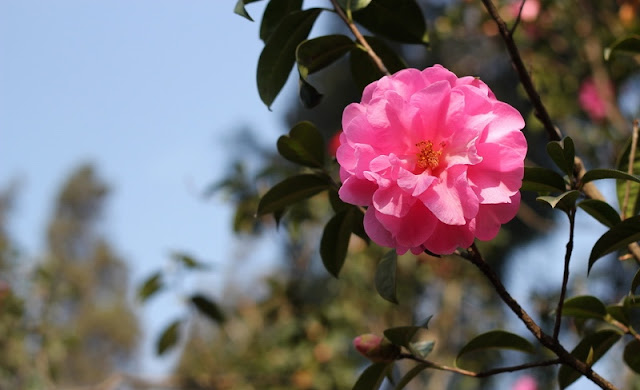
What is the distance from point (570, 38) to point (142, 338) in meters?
14.8

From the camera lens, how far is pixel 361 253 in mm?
2820

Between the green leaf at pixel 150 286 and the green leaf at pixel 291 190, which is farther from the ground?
the green leaf at pixel 291 190

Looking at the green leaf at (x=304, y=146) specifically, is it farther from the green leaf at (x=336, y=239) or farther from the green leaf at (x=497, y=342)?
the green leaf at (x=497, y=342)

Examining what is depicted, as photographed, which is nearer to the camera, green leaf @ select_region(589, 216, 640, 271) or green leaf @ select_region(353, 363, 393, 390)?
green leaf @ select_region(589, 216, 640, 271)

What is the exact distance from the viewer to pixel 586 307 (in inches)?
27.0

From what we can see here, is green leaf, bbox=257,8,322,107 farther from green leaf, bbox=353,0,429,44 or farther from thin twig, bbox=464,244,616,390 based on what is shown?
thin twig, bbox=464,244,616,390

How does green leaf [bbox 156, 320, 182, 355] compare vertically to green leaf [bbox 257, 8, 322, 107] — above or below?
below

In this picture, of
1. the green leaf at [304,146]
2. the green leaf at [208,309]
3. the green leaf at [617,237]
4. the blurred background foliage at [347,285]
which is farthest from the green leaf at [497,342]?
the green leaf at [208,309]

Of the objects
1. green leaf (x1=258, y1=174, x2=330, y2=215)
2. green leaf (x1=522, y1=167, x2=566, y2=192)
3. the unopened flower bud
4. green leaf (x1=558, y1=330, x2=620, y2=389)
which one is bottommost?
green leaf (x1=558, y1=330, x2=620, y2=389)

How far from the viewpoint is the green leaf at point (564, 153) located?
537 millimetres

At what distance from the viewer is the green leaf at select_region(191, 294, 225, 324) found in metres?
1.86

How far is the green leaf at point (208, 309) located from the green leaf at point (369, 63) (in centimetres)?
124

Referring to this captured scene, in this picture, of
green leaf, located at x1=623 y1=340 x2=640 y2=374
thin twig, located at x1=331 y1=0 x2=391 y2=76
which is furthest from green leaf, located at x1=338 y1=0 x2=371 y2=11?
green leaf, located at x1=623 y1=340 x2=640 y2=374

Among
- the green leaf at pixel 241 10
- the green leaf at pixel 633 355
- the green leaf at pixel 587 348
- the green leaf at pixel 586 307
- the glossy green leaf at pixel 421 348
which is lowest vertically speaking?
the green leaf at pixel 633 355
